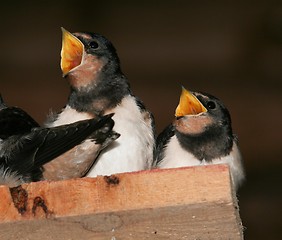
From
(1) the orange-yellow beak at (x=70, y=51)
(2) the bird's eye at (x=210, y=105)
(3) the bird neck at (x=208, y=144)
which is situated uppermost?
(1) the orange-yellow beak at (x=70, y=51)

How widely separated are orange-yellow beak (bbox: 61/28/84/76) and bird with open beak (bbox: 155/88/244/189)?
307 millimetres

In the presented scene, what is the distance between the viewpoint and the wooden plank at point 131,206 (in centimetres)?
180

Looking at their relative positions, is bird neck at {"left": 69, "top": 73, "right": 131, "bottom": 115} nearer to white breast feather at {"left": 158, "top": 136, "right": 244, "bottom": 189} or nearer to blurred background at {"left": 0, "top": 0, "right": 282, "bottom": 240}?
white breast feather at {"left": 158, "top": 136, "right": 244, "bottom": 189}

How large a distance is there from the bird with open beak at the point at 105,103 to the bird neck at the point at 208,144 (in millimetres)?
111

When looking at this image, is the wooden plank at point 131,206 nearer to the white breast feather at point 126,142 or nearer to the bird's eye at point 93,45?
the white breast feather at point 126,142

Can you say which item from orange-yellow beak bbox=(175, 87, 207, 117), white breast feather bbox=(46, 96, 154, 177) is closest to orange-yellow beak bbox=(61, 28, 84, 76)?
white breast feather bbox=(46, 96, 154, 177)

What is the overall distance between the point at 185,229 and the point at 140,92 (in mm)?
1388

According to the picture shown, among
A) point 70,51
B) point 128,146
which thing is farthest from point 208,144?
point 70,51

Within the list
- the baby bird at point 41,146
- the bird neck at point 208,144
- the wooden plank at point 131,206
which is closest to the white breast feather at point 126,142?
the bird neck at point 208,144

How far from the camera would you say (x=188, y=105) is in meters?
2.46

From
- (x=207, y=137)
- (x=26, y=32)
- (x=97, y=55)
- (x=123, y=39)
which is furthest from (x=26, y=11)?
(x=207, y=137)

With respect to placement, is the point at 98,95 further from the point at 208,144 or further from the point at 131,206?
the point at 131,206

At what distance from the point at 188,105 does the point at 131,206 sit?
0.69 meters

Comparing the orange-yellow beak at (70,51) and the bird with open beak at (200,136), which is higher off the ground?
the orange-yellow beak at (70,51)
